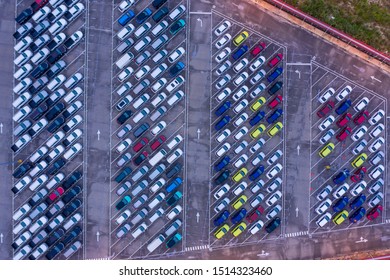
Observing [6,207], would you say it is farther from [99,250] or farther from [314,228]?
[314,228]

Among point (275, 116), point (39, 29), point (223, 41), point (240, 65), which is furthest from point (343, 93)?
point (39, 29)

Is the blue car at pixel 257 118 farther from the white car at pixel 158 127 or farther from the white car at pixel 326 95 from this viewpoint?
the white car at pixel 158 127

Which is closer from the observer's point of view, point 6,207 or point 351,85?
point 6,207

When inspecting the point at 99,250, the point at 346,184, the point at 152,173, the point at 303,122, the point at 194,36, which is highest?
the point at 194,36

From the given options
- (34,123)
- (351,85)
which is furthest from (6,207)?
(351,85)

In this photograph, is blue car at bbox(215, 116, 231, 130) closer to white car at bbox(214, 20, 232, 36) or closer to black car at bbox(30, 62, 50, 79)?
white car at bbox(214, 20, 232, 36)

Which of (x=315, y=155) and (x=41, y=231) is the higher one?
(x=315, y=155)

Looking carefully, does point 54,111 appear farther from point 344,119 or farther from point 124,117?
point 344,119

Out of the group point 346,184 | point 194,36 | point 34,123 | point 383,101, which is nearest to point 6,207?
point 34,123
